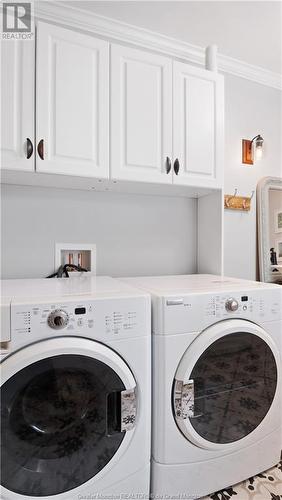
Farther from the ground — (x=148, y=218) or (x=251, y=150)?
(x=251, y=150)

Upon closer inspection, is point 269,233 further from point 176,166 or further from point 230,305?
point 230,305

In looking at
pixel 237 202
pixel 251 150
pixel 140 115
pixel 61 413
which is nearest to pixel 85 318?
pixel 61 413

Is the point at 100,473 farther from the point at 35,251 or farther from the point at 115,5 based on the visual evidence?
the point at 115,5

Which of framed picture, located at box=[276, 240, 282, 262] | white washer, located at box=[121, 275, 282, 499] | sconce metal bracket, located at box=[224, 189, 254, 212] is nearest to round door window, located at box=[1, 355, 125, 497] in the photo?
white washer, located at box=[121, 275, 282, 499]

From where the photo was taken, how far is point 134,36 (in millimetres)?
1905

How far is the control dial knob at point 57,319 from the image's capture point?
0.99 meters

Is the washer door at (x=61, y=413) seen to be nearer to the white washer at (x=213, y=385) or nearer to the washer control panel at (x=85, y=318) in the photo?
the washer control panel at (x=85, y=318)

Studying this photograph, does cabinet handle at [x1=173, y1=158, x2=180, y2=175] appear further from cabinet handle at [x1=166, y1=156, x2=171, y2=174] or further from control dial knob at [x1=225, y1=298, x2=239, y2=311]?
control dial knob at [x1=225, y1=298, x2=239, y2=311]

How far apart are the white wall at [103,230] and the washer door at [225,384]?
82 cm

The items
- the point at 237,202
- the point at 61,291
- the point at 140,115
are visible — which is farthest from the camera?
the point at 237,202

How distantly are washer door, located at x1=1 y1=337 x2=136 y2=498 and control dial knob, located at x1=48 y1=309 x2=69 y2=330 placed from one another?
5 cm

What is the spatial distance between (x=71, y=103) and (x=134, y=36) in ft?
2.94

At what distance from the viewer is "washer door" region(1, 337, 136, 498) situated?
0.95 meters

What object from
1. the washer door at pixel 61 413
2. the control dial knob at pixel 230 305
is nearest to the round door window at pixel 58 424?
the washer door at pixel 61 413
